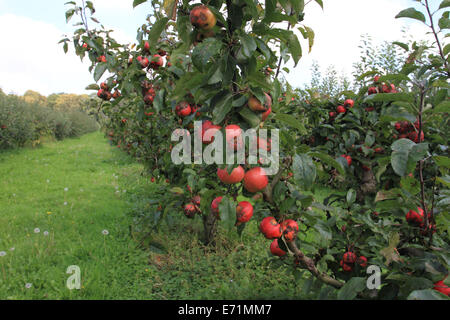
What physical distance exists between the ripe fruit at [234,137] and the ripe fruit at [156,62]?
4.61 feet

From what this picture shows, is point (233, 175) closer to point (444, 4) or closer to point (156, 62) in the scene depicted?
point (444, 4)

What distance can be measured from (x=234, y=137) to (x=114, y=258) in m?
2.26

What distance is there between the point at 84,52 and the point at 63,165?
494cm

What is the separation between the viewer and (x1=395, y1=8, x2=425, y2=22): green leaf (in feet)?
3.91

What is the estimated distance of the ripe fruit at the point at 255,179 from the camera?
95 cm

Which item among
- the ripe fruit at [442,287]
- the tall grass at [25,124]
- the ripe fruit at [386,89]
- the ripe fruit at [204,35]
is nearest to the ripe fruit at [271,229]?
the ripe fruit at [442,287]

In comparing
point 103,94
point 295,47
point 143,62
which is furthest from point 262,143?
point 103,94

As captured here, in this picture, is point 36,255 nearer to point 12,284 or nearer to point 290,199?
point 12,284

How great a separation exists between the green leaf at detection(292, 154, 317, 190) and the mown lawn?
0.63 m

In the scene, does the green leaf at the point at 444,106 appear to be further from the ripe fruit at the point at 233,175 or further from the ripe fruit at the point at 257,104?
the ripe fruit at the point at 233,175

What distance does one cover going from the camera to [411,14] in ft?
3.94

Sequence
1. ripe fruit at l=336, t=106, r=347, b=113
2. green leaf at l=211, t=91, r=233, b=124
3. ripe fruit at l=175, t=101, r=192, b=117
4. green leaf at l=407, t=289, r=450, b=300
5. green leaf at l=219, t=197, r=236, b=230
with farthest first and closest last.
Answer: ripe fruit at l=336, t=106, r=347, b=113 < ripe fruit at l=175, t=101, r=192, b=117 < green leaf at l=219, t=197, r=236, b=230 < green leaf at l=211, t=91, r=233, b=124 < green leaf at l=407, t=289, r=450, b=300

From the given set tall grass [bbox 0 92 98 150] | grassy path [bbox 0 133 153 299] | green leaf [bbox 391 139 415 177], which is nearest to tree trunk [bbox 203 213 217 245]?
grassy path [bbox 0 133 153 299]

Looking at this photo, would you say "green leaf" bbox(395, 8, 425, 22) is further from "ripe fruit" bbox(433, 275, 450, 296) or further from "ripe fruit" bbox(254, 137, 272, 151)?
"ripe fruit" bbox(433, 275, 450, 296)
